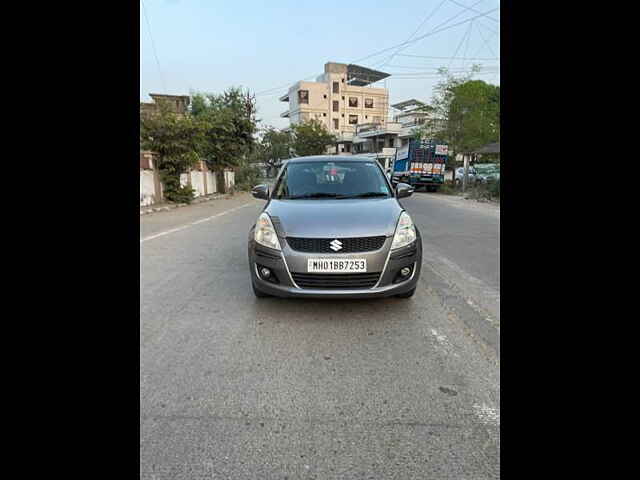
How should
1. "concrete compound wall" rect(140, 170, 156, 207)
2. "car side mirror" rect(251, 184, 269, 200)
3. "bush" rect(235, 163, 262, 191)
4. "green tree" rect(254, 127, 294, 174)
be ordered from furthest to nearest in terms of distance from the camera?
"green tree" rect(254, 127, 294, 174)
"bush" rect(235, 163, 262, 191)
"concrete compound wall" rect(140, 170, 156, 207)
"car side mirror" rect(251, 184, 269, 200)

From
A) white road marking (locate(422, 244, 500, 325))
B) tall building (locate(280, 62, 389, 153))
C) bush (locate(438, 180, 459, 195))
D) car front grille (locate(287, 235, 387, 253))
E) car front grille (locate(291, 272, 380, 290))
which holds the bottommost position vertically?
white road marking (locate(422, 244, 500, 325))

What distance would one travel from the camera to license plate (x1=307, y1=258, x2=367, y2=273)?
11.4ft

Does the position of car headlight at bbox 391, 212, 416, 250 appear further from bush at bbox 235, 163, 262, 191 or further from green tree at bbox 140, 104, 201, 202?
bush at bbox 235, 163, 262, 191

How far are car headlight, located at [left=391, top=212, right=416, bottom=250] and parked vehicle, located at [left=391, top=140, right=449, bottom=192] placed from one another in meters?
21.7

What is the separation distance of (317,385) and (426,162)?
24.2 meters

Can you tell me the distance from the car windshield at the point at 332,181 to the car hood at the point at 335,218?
33 cm

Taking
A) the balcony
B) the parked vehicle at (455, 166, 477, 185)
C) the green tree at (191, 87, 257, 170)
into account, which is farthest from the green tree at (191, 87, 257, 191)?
the balcony

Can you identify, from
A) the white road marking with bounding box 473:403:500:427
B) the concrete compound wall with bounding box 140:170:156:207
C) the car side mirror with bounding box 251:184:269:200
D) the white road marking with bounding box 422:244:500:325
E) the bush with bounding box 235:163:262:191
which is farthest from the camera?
the bush with bounding box 235:163:262:191

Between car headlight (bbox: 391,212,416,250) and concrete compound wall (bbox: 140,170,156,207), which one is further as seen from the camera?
concrete compound wall (bbox: 140,170,156,207)

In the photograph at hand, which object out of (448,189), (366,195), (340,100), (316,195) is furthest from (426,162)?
(340,100)
